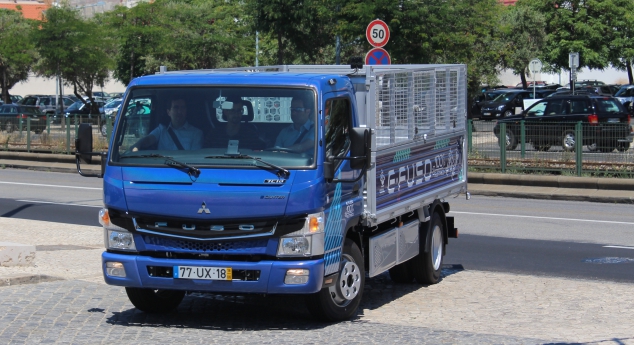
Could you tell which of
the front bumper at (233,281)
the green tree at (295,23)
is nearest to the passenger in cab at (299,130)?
the front bumper at (233,281)

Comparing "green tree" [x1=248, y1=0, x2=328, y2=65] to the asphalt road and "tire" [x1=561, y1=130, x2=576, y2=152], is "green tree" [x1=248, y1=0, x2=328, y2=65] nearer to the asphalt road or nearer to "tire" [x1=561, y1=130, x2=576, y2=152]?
"tire" [x1=561, y1=130, x2=576, y2=152]

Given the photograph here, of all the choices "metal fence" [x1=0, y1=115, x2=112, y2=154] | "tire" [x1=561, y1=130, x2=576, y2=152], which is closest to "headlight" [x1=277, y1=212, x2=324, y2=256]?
"tire" [x1=561, y1=130, x2=576, y2=152]

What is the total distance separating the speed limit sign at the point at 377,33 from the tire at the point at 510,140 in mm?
4721

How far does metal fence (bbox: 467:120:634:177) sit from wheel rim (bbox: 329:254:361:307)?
13.8 meters

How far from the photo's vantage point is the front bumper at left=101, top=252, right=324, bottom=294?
710cm

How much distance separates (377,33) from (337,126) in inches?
435

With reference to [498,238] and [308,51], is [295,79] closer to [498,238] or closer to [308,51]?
[498,238]

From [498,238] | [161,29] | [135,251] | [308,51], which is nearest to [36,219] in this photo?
[498,238]

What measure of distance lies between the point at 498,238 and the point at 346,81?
6.29 meters

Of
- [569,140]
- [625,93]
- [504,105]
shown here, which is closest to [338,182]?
[569,140]

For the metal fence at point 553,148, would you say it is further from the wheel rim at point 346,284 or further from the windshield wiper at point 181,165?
the windshield wiper at point 181,165

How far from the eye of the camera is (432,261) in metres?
9.85

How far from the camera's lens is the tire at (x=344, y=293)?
7.55m

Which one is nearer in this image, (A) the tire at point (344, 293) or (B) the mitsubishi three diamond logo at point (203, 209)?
(B) the mitsubishi three diamond logo at point (203, 209)
